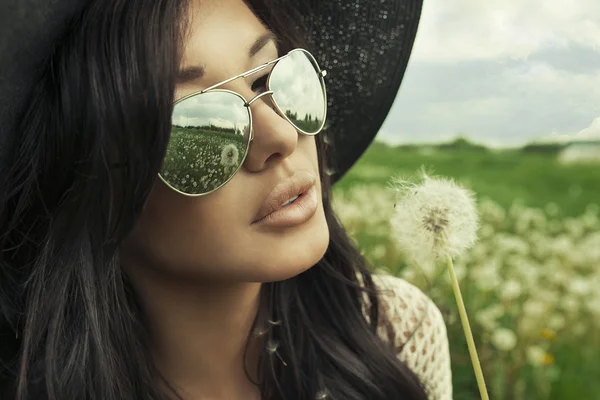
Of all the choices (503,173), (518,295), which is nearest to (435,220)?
(518,295)

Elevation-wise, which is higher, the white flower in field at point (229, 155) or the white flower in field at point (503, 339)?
the white flower in field at point (229, 155)

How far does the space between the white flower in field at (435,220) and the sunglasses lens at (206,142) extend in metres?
0.31

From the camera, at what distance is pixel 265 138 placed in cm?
122

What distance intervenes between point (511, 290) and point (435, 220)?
1089 mm

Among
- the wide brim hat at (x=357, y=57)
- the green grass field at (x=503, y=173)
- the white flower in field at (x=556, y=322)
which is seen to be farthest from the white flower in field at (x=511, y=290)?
the green grass field at (x=503, y=173)

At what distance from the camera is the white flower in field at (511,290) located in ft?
7.03

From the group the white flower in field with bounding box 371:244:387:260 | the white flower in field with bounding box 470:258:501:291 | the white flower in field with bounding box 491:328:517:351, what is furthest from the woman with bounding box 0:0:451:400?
the white flower in field with bounding box 371:244:387:260

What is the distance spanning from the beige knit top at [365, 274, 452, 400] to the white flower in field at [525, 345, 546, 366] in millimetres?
348

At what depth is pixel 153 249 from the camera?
1289 millimetres

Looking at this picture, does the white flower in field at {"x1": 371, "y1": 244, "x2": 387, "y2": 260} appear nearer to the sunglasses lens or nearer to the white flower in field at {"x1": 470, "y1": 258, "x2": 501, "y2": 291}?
the white flower in field at {"x1": 470, "y1": 258, "x2": 501, "y2": 291}

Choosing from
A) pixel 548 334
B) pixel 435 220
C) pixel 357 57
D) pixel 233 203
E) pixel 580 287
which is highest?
pixel 357 57

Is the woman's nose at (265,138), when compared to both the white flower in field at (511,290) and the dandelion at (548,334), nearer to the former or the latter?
the white flower in field at (511,290)

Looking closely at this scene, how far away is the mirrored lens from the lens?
126 centimetres

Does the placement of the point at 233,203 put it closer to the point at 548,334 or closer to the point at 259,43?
the point at 259,43
